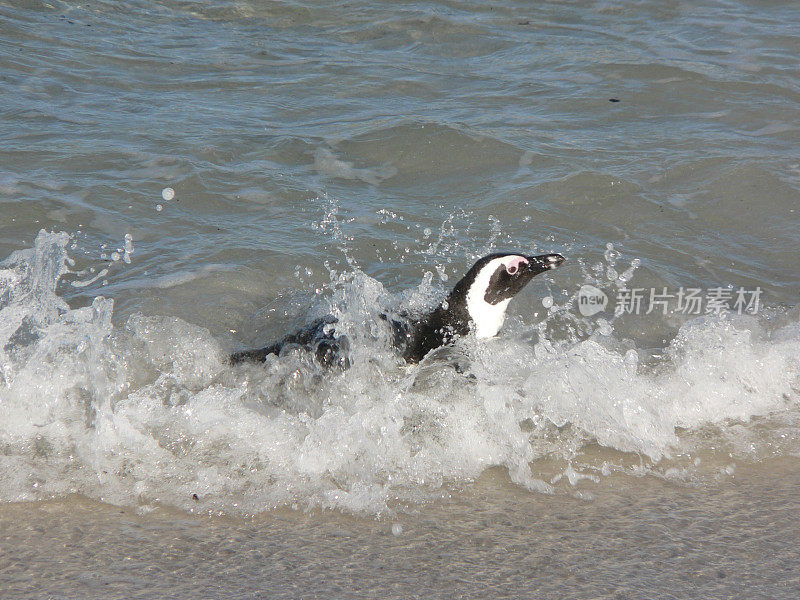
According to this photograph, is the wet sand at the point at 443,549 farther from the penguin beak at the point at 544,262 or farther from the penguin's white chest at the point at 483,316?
the penguin beak at the point at 544,262

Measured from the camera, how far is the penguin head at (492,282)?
4.48 meters

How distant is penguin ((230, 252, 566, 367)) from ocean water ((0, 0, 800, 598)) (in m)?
0.12

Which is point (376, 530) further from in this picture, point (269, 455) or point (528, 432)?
Answer: point (528, 432)

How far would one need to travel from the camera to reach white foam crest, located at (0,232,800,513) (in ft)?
11.4

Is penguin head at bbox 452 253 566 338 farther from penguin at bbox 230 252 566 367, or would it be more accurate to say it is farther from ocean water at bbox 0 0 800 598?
ocean water at bbox 0 0 800 598

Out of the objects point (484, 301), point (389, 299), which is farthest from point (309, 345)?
point (484, 301)

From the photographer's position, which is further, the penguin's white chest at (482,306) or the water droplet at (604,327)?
the water droplet at (604,327)

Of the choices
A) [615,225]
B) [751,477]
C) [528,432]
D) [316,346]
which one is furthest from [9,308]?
[615,225]

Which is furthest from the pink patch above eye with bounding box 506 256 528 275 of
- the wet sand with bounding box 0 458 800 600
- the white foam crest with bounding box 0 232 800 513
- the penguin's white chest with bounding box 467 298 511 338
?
the wet sand with bounding box 0 458 800 600

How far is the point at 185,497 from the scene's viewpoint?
132 inches

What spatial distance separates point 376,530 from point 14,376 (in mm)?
1800

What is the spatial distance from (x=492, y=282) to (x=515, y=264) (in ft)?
0.48

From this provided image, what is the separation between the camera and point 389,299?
481 cm

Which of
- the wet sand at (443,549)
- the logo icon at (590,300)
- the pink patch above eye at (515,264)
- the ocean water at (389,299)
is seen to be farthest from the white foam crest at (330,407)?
the logo icon at (590,300)
